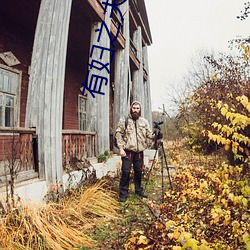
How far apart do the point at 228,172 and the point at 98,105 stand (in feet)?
14.7

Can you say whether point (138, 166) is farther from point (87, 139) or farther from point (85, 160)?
point (87, 139)

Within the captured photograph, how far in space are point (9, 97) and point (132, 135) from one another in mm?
4243

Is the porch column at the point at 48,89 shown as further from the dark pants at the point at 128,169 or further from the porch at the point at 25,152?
the dark pants at the point at 128,169

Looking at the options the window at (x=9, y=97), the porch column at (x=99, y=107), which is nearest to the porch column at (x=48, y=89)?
the porch column at (x=99, y=107)

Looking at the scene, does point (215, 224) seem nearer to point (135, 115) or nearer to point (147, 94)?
point (135, 115)

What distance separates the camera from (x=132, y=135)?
4.83 metres

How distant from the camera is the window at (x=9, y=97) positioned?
6.74 metres

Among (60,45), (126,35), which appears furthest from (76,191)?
(126,35)

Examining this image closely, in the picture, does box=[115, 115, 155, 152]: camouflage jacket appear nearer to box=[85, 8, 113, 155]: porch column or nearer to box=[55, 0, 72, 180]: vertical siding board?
box=[55, 0, 72, 180]: vertical siding board

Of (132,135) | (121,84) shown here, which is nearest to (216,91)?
(121,84)

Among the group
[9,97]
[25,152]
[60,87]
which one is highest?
[9,97]

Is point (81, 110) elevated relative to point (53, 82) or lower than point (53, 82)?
elevated

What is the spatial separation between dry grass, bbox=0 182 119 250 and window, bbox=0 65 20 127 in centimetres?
404

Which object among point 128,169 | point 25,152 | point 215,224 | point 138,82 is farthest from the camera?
point 138,82
